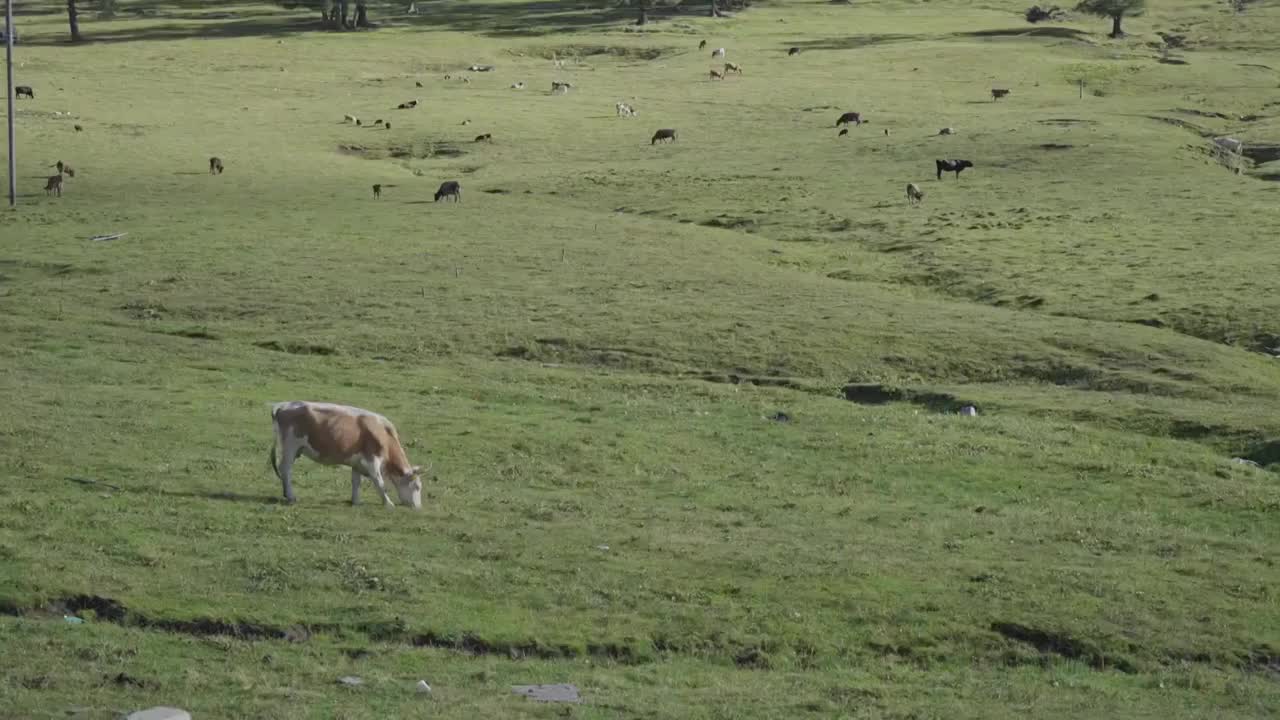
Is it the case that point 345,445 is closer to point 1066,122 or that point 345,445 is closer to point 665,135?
point 665,135

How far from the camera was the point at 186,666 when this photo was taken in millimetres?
14586

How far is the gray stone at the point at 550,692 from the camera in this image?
47.9 ft

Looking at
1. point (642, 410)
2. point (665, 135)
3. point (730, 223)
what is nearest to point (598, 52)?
point (665, 135)

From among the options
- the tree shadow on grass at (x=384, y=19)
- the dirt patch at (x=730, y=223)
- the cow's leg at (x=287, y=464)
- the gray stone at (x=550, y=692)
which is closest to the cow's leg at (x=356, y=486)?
the cow's leg at (x=287, y=464)

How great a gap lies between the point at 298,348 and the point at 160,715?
20691mm

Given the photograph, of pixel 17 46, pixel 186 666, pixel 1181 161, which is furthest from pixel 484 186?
pixel 17 46

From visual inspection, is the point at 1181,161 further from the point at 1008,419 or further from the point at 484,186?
the point at 1008,419

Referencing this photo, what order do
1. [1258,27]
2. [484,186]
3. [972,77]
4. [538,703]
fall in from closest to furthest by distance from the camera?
[538,703] → [484,186] → [972,77] → [1258,27]

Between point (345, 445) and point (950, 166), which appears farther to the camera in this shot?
point (950, 166)

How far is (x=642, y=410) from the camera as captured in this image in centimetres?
2834

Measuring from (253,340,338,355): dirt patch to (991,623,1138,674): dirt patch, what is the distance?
1844 cm

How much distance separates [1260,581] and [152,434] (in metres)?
14.3

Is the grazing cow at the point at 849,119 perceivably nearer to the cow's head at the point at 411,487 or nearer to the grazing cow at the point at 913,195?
the grazing cow at the point at 913,195

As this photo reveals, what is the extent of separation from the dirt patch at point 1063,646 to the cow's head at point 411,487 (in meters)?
6.76
